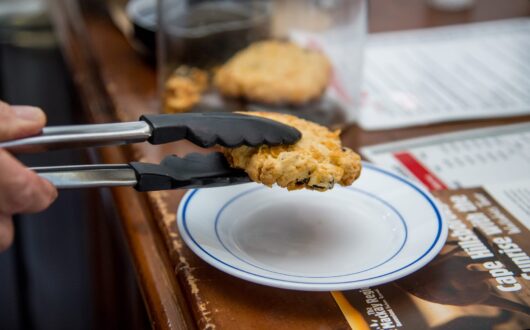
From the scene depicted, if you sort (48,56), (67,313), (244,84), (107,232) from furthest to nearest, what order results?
(48,56) → (67,313) → (107,232) → (244,84)

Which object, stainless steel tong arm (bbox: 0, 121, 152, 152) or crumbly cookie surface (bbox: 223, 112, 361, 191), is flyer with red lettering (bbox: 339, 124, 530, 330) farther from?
stainless steel tong arm (bbox: 0, 121, 152, 152)

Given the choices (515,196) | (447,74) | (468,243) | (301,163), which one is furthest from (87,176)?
(447,74)

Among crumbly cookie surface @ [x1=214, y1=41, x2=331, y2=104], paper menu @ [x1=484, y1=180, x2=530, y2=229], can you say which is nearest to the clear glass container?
crumbly cookie surface @ [x1=214, y1=41, x2=331, y2=104]

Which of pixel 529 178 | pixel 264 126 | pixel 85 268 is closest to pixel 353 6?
pixel 529 178

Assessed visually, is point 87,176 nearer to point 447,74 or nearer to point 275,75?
point 275,75

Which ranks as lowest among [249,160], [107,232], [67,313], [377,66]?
[67,313]

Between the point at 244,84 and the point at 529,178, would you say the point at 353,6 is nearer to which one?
the point at 244,84
